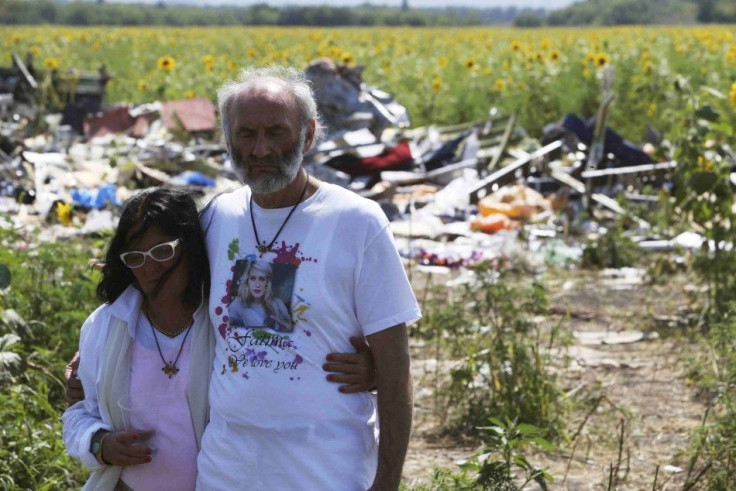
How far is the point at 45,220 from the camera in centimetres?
1036

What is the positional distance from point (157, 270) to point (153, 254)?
43mm

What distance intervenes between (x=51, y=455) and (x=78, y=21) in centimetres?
7964

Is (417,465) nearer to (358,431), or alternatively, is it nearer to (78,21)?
(358,431)

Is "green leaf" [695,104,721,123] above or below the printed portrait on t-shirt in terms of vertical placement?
below

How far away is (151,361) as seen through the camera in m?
3.07

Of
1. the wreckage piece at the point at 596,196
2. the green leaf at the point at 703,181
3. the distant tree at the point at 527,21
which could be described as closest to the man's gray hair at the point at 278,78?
the green leaf at the point at 703,181

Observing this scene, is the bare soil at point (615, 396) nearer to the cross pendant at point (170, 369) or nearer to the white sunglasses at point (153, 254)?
the cross pendant at point (170, 369)

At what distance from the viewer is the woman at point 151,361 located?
3027 mm

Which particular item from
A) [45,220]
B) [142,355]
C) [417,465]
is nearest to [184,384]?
[142,355]

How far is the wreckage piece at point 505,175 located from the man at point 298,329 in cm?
832

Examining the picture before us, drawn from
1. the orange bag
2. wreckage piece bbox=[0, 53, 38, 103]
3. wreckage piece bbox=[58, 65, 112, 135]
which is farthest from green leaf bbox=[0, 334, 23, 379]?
wreckage piece bbox=[0, 53, 38, 103]

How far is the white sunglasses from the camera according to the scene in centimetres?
305

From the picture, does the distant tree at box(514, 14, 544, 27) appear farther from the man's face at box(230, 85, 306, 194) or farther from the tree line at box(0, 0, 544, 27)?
the man's face at box(230, 85, 306, 194)

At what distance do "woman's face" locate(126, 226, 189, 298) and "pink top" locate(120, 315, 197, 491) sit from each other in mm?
123
